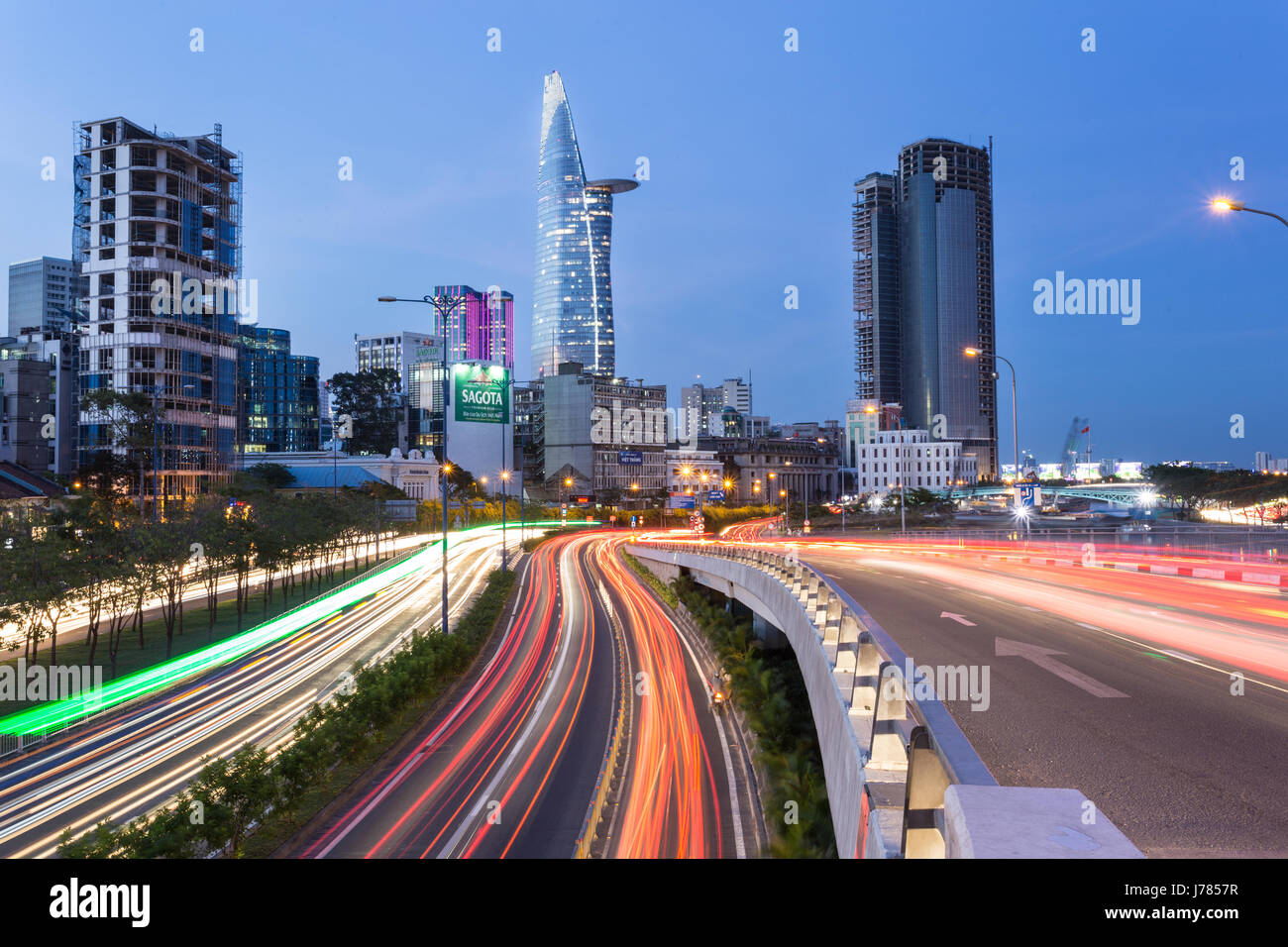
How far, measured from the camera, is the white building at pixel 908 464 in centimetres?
17562

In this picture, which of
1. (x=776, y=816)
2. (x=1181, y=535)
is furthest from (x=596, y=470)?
(x=776, y=816)

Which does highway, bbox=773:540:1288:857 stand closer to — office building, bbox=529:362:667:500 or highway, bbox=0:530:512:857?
highway, bbox=0:530:512:857

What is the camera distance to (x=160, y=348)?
91250 mm

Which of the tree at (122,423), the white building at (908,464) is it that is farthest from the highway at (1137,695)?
the white building at (908,464)

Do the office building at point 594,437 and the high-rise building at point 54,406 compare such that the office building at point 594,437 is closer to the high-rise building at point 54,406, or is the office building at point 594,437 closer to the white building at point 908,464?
the white building at point 908,464

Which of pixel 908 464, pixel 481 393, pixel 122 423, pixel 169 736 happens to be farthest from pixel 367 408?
pixel 169 736

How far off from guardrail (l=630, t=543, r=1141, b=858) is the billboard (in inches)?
1316

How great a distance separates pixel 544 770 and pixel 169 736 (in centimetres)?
1247

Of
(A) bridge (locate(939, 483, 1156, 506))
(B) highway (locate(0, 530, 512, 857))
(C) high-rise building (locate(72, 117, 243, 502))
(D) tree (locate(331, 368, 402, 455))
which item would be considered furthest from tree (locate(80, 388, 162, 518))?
(A) bridge (locate(939, 483, 1156, 506))

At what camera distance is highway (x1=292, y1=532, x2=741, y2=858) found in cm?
2058

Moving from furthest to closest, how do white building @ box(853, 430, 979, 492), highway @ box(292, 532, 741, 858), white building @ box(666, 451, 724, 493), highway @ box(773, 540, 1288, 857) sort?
white building @ box(853, 430, 979, 492), white building @ box(666, 451, 724, 493), highway @ box(292, 532, 741, 858), highway @ box(773, 540, 1288, 857)

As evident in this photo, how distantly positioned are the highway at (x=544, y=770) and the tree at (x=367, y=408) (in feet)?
422
